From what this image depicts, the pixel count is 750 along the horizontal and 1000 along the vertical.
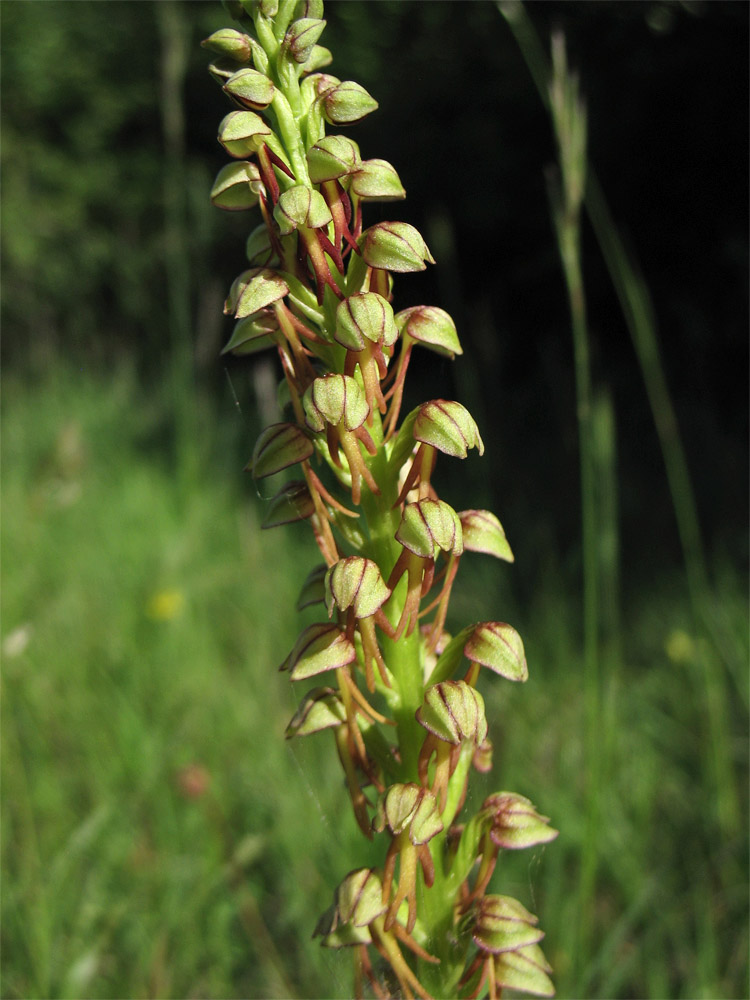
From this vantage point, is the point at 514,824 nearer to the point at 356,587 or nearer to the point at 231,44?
the point at 356,587

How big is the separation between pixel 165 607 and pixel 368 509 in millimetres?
1669

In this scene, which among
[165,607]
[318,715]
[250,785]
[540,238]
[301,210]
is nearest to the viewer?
[301,210]

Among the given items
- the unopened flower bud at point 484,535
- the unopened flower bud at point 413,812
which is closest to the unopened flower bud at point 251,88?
the unopened flower bud at point 484,535

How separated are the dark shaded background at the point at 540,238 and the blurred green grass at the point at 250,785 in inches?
29.4

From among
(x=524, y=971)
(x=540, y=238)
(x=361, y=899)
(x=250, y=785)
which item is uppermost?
(x=540, y=238)

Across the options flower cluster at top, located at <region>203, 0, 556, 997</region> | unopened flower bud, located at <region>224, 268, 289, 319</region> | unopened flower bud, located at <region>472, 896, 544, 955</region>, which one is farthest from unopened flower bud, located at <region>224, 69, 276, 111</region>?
unopened flower bud, located at <region>472, 896, 544, 955</region>

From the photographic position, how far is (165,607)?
2.23m

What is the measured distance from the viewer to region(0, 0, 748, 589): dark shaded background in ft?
11.6

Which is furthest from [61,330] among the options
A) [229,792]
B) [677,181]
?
[229,792]

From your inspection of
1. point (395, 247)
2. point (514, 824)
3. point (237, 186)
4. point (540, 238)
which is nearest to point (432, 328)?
point (395, 247)

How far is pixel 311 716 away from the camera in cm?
70

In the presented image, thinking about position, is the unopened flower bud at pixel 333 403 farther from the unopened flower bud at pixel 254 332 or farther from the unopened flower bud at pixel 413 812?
the unopened flower bud at pixel 413 812

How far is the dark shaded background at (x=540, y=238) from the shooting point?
354 cm

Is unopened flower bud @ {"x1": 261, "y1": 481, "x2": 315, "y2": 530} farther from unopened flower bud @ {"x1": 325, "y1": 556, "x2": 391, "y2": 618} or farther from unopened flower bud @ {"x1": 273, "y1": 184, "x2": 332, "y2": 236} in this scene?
unopened flower bud @ {"x1": 273, "y1": 184, "x2": 332, "y2": 236}
